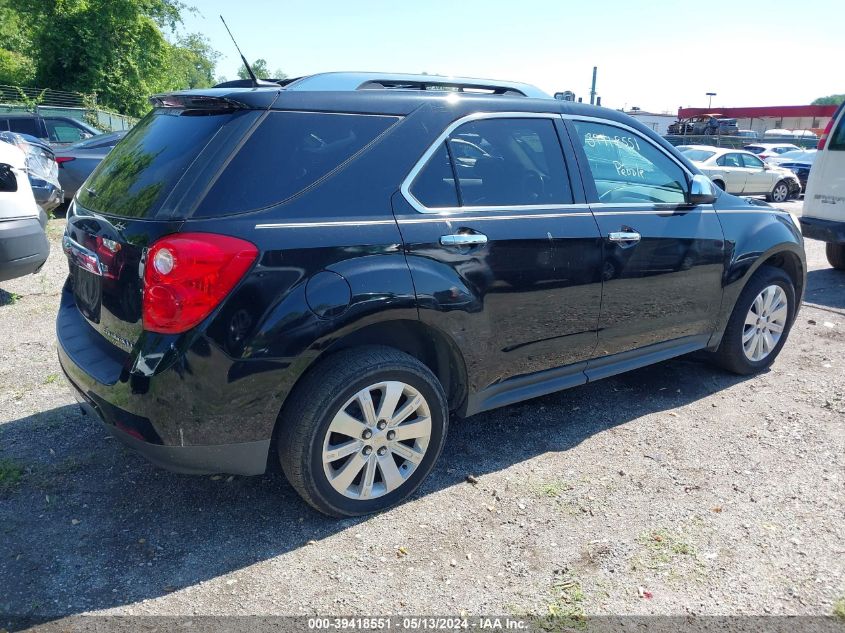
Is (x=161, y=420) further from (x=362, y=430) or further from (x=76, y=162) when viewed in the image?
(x=76, y=162)

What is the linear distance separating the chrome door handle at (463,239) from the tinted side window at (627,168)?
96 cm

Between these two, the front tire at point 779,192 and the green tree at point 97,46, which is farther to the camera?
the green tree at point 97,46

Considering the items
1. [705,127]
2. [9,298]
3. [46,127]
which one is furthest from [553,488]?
[705,127]

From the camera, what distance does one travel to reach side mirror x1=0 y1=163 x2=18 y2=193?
18.2 feet

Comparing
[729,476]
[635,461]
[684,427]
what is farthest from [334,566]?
[684,427]

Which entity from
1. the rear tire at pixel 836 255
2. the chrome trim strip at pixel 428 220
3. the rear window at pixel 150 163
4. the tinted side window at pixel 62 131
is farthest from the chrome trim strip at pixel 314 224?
the tinted side window at pixel 62 131

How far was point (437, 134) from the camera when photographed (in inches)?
126

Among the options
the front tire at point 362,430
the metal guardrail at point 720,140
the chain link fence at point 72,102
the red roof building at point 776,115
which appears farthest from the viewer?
the red roof building at point 776,115

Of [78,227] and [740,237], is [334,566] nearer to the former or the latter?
[78,227]

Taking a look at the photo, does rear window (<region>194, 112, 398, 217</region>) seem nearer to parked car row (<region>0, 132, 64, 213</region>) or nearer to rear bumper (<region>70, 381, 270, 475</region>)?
rear bumper (<region>70, 381, 270, 475</region>)

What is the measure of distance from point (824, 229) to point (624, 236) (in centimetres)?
561

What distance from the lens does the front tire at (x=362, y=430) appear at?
284 centimetres

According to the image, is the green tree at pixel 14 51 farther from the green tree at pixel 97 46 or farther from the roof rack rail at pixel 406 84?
the roof rack rail at pixel 406 84

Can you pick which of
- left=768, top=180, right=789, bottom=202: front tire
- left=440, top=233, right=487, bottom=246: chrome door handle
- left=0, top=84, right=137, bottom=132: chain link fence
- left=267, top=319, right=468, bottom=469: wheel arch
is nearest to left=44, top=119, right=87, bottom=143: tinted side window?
left=0, top=84, right=137, bottom=132: chain link fence
